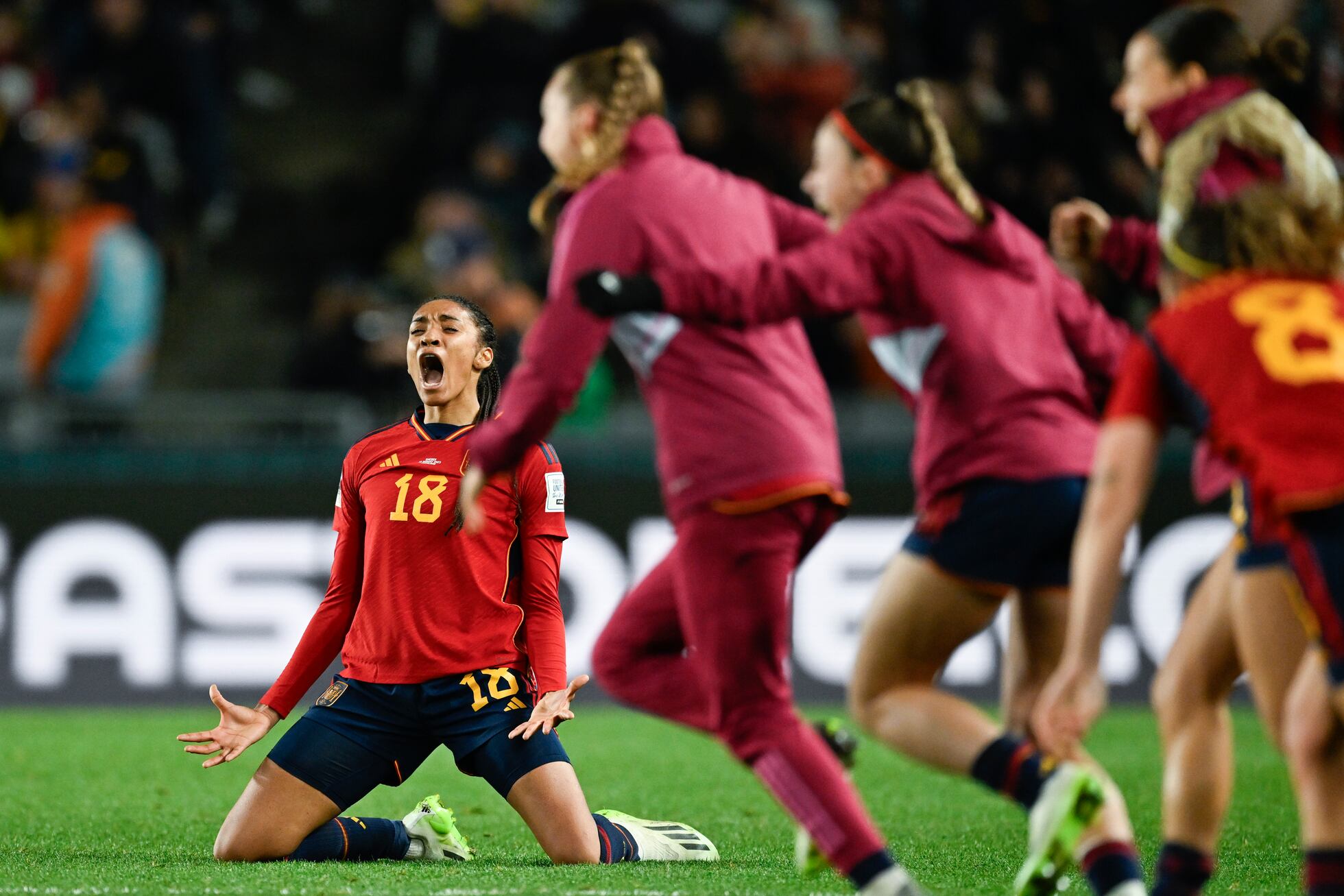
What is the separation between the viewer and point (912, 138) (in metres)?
3.90

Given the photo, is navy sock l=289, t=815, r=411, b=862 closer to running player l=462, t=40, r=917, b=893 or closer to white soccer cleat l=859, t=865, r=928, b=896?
running player l=462, t=40, r=917, b=893

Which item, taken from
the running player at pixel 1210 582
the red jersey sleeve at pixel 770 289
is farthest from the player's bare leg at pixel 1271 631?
the red jersey sleeve at pixel 770 289

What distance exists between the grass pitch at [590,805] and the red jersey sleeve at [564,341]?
1.29 metres

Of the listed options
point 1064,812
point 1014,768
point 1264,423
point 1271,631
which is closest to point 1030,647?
point 1014,768

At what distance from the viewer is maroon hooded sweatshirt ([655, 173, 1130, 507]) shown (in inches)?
146

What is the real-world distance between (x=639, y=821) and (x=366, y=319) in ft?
20.5

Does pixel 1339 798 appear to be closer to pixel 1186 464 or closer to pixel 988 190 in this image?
pixel 1186 464

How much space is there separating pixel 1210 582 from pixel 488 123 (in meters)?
9.41

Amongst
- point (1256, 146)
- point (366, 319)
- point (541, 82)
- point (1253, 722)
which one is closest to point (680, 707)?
point (1256, 146)

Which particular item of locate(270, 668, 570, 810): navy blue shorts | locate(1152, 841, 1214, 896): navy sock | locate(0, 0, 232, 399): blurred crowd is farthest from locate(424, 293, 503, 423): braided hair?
locate(0, 0, 232, 399): blurred crowd

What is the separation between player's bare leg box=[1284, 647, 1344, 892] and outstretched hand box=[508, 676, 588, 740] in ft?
7.03

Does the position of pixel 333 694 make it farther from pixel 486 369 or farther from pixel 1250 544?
pixel 1250 544

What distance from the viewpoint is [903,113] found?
3947mm

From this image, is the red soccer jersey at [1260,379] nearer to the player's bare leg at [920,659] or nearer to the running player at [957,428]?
the running player at [957,428]
